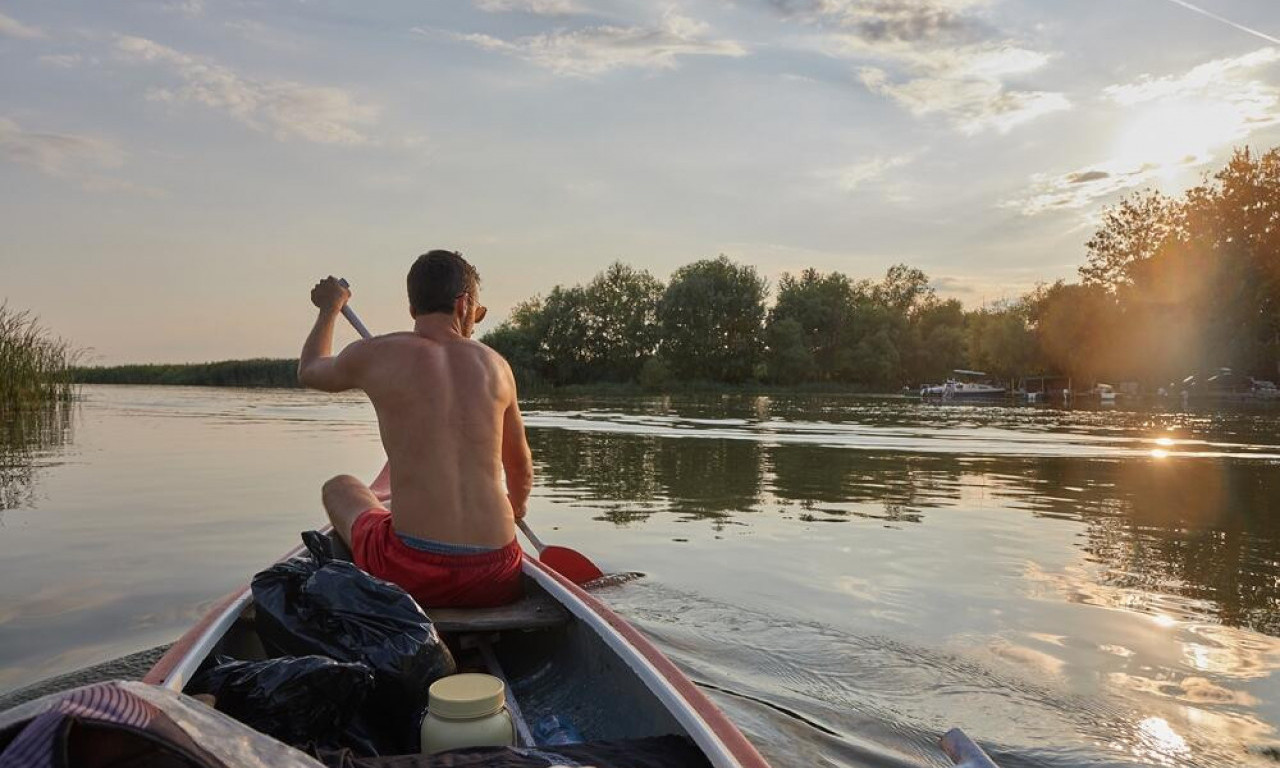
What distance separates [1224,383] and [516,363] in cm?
4711

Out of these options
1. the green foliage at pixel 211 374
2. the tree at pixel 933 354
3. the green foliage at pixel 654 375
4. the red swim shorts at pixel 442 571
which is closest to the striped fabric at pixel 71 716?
the red swim shorts at pixel 442 571

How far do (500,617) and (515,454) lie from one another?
0.82 metres

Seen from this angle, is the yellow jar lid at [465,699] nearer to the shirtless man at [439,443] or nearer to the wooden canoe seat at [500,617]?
the wooden canoe seat at [500,617]

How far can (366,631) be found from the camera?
282 centimetres

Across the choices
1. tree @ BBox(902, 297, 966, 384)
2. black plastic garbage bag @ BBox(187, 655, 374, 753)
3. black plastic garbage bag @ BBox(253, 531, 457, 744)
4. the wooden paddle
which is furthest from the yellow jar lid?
tree @ BBox(902, 297, 966, 384)

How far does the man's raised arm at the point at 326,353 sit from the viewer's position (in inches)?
143

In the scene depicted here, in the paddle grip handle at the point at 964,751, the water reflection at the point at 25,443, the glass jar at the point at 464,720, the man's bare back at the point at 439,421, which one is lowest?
the paddle grip handle at the point at 964,751

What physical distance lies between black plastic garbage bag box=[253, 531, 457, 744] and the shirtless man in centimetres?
51

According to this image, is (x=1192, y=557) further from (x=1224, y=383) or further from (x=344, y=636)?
(x=1224, y=383)

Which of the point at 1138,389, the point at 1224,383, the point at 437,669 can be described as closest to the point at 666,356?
the point at 1138,389

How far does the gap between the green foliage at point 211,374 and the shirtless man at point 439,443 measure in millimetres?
47162

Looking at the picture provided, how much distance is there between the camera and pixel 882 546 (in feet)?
25.2

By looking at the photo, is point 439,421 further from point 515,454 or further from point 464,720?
point 464,720

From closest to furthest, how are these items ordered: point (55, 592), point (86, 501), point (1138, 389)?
point (55, 592)
point (86, 501)
point (1138, 389)
